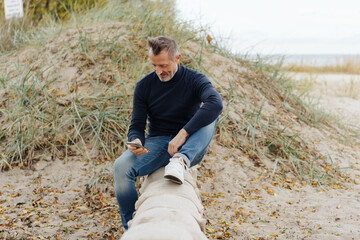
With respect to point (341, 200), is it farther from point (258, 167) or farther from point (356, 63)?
point (356, 63)

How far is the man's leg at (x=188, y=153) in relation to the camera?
243cm

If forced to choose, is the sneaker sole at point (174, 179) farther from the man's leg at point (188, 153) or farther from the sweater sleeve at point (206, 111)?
the sweater sleeve at point (206, 111)

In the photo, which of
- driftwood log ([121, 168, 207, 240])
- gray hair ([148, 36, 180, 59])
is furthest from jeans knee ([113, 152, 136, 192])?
gray hair ([148, 36, 180, 59])

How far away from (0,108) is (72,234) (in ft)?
8.39

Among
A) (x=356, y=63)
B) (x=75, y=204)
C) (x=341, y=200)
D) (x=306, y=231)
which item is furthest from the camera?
(x=356, y=63)

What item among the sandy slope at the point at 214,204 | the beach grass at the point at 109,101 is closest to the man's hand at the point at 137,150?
the sandy slope at the point at 214,204

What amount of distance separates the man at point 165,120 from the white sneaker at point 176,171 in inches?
1.1

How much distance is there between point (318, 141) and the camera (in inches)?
211

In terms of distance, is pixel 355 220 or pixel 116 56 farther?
pixel 116 56

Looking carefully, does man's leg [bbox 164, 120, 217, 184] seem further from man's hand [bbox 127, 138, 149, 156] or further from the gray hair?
the gray hair

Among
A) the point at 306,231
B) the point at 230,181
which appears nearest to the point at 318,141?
the point at 230,181

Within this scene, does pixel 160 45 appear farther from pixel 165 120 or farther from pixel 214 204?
pixel 214 204

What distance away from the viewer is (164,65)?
284 cm

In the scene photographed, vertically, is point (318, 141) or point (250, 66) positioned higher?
point (250, 66)
